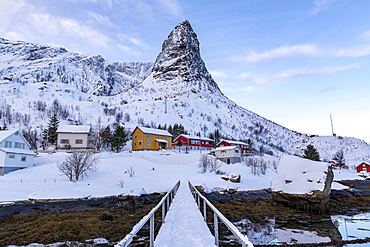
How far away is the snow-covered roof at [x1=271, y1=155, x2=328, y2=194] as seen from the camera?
19859mm

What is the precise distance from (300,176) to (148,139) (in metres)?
41.7

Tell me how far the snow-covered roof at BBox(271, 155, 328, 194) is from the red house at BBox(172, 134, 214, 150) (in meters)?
46.4

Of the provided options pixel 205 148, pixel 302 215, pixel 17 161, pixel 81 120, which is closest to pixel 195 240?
pixel 302 215

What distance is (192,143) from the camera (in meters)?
71.6

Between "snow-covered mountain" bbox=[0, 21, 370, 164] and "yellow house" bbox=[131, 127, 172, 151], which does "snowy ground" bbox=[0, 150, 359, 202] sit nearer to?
"yellow house" bbox=[131, 127, 172, 151]

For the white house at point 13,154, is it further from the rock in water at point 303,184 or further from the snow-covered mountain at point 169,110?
the snow-covered mountain at point 169,110

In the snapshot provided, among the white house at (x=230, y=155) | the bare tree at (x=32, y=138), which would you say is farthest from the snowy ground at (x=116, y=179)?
the bare tree at (x=32, y=138)

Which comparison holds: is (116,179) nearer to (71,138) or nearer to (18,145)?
(18,145)

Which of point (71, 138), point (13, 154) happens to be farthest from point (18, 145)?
point (71, 138)

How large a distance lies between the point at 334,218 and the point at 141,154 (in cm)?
3604

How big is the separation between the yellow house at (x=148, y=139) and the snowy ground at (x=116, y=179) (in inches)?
349

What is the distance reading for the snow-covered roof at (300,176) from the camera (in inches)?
782

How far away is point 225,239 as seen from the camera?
10641 mm

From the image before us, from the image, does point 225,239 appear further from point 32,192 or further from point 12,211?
point 32,192
